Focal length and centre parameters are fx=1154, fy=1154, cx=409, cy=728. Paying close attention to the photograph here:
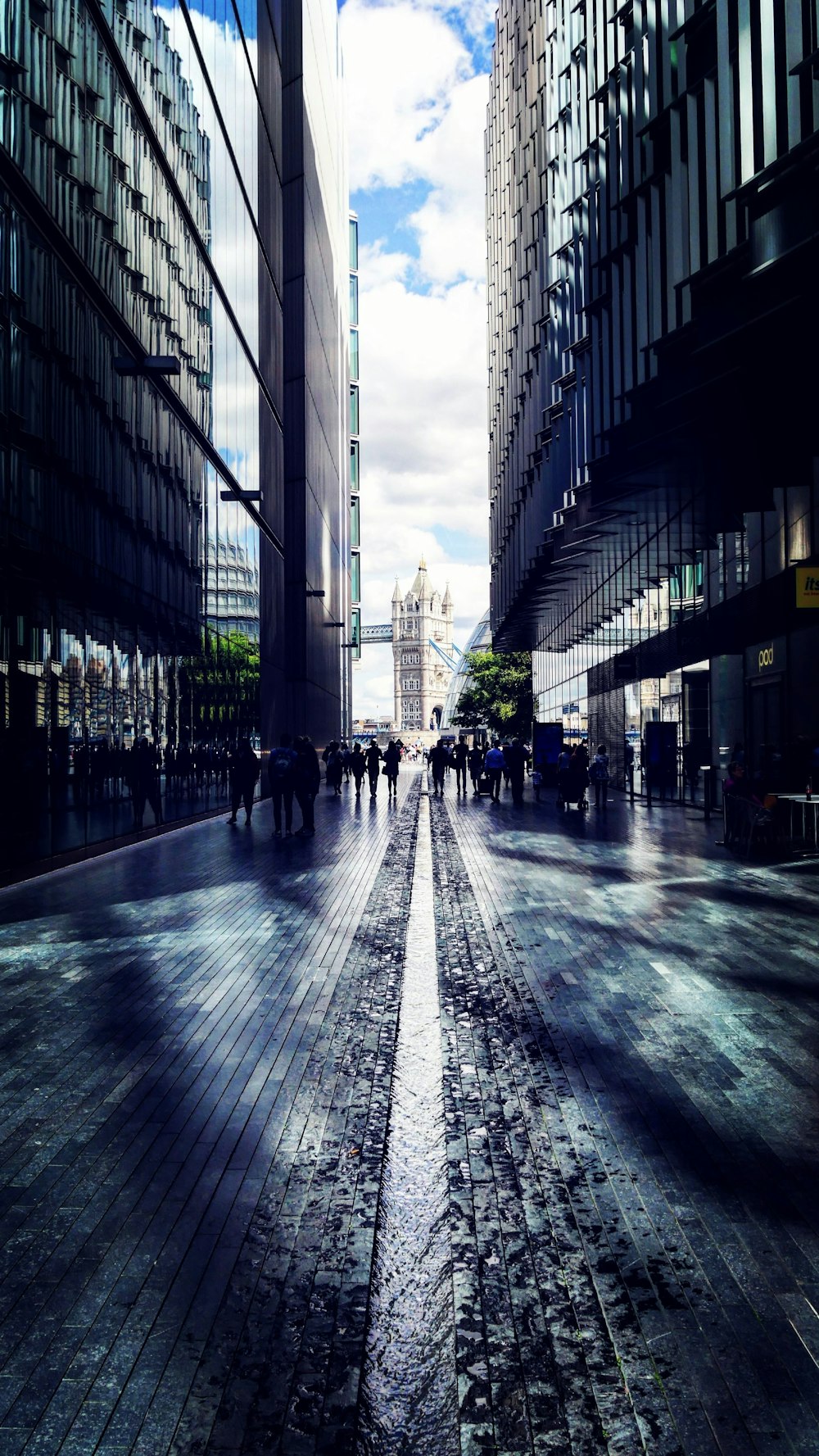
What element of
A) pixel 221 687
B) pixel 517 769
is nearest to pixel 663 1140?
pixel 221 687

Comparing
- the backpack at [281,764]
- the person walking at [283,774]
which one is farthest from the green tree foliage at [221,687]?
the backpack at [281,764]

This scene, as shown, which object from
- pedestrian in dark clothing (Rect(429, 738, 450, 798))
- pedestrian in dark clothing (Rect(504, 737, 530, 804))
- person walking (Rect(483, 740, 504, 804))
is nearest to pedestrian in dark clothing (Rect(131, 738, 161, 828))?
person walking (Rect(483, 740, 504, 804))

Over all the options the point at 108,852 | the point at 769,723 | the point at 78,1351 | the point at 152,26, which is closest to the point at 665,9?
the point at 152,26

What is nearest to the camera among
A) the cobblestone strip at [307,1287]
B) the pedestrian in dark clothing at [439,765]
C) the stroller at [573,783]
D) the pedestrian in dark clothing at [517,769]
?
the cobblestone strip at [307,1287]

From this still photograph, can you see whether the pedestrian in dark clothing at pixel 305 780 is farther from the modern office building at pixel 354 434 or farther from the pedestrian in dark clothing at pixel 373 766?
the modern office building at pixel 354 434

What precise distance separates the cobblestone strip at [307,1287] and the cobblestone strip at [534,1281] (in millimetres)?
299

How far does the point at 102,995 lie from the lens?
23.3 ft

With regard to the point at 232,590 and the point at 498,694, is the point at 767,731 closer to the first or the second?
the point at 232,590

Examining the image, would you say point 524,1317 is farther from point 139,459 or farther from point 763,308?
point 139,459

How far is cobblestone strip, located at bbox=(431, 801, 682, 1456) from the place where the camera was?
2.68 meters

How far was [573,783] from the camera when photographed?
26438 mm

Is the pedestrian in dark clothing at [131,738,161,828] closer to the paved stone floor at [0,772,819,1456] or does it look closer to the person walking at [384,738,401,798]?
the paved stone floor at [0,772,819,1456]

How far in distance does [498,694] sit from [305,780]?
60.9 metres

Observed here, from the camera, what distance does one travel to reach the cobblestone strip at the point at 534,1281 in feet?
8.78
